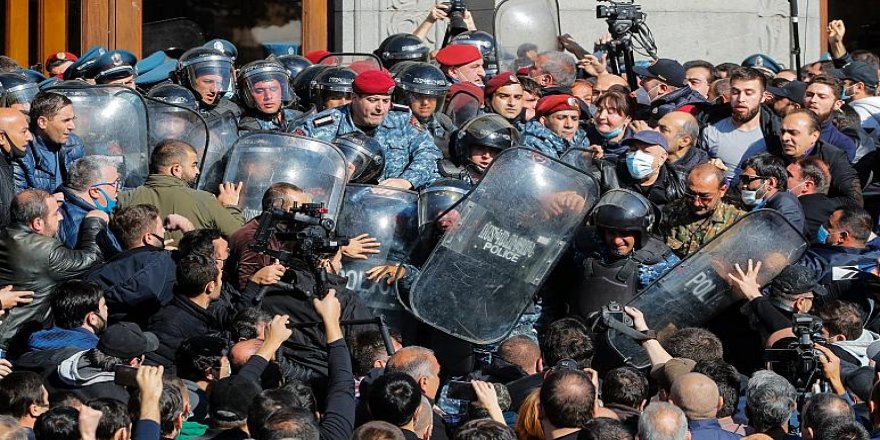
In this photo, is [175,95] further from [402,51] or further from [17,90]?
[402,51]

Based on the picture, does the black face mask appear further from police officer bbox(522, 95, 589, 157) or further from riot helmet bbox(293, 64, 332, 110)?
police officer bbox(522, 95, 589, 157)

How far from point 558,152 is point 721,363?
10.2 ft

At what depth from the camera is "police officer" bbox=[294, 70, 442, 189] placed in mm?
10383

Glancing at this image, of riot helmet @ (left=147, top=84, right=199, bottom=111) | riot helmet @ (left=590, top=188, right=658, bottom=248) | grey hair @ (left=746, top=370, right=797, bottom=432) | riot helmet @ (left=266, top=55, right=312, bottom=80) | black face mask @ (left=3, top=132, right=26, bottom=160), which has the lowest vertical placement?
grey hair @ (left=746, top=370, right=797, bottom=432)

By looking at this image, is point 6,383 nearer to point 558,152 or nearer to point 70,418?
point 70,418

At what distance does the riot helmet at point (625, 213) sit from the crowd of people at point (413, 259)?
0.02 metres

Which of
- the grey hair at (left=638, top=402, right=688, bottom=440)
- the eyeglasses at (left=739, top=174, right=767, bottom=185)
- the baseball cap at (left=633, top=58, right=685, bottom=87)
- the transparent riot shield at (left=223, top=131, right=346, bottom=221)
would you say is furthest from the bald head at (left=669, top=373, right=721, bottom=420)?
the baseball cap at (left=633, top=58, right=685, bottom=87)

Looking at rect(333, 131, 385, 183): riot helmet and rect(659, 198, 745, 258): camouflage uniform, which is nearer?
rect(659, 198, 745, 258): camouflage uniform

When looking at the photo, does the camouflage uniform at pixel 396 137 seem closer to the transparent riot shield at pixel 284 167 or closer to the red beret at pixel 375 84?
the red beret at pixel 375 84

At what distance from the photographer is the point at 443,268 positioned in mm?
9180

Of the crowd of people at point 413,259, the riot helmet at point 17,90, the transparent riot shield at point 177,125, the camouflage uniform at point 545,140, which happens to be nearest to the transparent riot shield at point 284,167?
the crowd of people at point 413,259

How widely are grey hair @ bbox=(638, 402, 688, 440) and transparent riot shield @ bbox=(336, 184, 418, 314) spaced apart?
9.77 feet

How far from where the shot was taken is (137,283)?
8.61 metres

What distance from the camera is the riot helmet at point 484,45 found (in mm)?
13258
